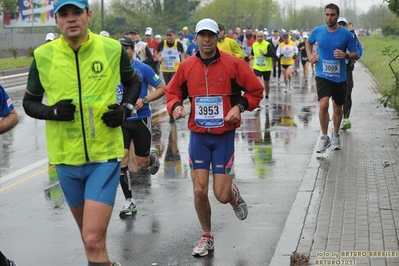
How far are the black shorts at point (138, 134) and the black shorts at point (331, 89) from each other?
3727mm

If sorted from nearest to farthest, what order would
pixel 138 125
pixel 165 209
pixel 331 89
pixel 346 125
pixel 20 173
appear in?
pixel 165 209
pixel 138 125
pixel 20 173
pixel 331 89
pixel 346 125

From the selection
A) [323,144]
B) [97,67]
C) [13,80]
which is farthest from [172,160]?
[13,80]

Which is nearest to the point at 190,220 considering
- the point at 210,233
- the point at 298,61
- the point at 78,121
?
the point at 210,233

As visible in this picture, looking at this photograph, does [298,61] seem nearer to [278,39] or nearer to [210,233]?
[278,39]

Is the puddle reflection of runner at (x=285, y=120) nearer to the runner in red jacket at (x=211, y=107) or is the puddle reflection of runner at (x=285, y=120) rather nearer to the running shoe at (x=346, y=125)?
the running shoe at (x=346, y=125)

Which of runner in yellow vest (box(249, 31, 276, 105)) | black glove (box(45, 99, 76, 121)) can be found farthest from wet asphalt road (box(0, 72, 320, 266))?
runner in yellow vest (box(249, 31, 276, 105))

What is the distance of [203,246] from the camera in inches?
281

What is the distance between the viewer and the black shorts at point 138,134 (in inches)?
356

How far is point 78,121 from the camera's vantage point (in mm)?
5445

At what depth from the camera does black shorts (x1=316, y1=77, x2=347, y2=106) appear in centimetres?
1220

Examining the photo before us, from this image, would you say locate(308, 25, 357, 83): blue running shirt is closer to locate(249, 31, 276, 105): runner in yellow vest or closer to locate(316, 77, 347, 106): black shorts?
locate(316, 77, 347, 106): black shorts

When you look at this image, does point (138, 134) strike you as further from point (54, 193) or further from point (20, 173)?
point (20, 173)

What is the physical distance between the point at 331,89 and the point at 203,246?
18.7 ft

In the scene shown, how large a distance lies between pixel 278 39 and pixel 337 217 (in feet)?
75.5
